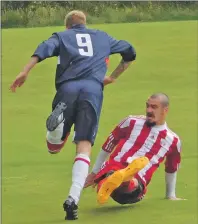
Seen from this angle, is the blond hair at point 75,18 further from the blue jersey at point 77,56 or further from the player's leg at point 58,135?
the player's leg at point 58,135

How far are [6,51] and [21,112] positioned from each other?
4.53 metres

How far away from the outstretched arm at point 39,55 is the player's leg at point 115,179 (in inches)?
39.6

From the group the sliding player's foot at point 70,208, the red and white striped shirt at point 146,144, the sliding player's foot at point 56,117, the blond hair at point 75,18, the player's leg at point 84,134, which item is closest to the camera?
the sliding player's foot at point 70,208

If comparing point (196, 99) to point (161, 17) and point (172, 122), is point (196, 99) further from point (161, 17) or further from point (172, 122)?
point (161, 17)

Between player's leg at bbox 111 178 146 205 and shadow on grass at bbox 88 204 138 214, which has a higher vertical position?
player's leg at bbox 111 178 146 205

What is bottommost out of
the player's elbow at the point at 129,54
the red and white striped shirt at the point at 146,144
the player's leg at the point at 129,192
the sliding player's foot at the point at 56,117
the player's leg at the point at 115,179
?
the player's leg at the point at 129,192

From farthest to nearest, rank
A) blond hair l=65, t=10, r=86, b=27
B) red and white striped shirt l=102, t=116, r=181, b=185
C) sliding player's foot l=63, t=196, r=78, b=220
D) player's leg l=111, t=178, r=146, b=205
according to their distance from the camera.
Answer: blond hair l=65, t=10, r=86, b=27 → red and white striped shirt l=102, t=116, r=181, b=185 → player's leg l=111, t=178, r=146, b=205 → sliding player's foot l=63, t=196, r=78, b=220

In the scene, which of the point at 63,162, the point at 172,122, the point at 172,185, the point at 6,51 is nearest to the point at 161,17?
the point at 6,51

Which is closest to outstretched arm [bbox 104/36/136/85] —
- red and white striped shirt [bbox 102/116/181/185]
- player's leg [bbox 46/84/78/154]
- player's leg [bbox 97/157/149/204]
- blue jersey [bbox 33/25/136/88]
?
blue jersey [bbox 33/25/136/88]

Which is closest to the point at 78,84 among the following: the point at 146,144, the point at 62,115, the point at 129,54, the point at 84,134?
the point at 62,115

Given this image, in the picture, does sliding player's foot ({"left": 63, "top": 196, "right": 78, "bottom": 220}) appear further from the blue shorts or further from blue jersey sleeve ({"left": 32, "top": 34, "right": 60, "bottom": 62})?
blue jersey sleeve ({"left": 32, "top": 34, "right": 60, "bottom": 62})

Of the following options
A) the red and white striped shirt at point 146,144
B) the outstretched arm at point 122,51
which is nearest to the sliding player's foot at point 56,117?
the red and white striped shirt at point 146,144

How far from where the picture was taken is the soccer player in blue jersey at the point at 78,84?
7.58 m

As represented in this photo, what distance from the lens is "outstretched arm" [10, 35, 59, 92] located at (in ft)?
24.0
